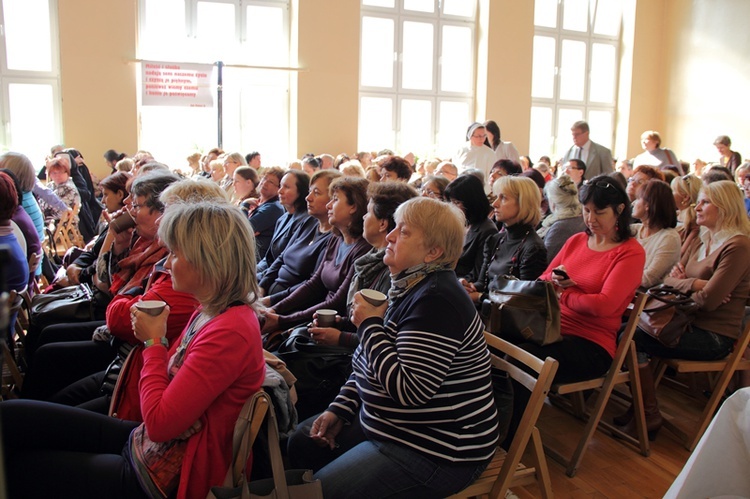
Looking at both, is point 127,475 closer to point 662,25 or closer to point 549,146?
point 549,146

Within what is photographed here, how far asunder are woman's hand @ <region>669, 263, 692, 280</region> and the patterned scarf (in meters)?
1.96

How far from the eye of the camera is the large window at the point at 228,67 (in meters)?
10.6

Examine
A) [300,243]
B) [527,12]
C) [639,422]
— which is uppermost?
[527,12]

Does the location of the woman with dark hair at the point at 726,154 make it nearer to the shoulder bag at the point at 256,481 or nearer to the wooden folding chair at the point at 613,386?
the wooden folding chair at the point at 613,386

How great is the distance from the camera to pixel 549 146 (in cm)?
1336

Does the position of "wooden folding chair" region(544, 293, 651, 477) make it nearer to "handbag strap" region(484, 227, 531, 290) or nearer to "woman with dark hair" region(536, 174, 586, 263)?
"handbag strap" region(484, 227, 531, 290)

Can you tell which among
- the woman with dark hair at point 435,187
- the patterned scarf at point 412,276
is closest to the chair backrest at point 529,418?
the patterned scarf at point 412,276

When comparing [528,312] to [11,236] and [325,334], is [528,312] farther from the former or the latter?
[11,236]

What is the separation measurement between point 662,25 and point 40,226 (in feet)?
43.9

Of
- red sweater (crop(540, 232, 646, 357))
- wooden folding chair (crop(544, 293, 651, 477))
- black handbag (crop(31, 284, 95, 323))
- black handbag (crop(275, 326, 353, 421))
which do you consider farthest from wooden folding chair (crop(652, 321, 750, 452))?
black handbag (crop(31, 284, 95, 323))

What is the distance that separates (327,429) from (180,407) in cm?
58

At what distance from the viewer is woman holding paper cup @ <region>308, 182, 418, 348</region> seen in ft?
7.69

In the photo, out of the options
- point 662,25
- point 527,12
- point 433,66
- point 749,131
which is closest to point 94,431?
point 433,66

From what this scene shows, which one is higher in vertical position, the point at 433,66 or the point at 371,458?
the point at 433,66
